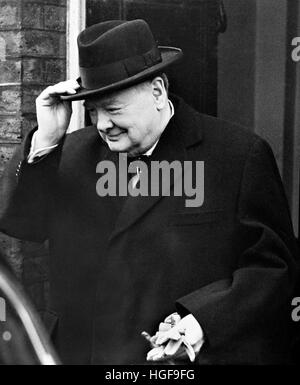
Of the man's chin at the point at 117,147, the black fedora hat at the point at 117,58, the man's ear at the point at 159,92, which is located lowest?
the man's chin at the point at 117,147

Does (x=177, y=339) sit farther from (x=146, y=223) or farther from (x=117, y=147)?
(x=117, y=147)

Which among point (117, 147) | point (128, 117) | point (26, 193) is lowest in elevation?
point (26, 193)

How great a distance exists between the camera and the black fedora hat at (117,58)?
284cm

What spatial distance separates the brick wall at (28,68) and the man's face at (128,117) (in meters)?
0.35

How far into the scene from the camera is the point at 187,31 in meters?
3.12

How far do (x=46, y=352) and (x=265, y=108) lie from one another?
52.9 inches

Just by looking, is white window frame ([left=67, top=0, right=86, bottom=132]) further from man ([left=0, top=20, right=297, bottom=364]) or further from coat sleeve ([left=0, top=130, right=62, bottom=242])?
coat sleeve ([left=0, top=130, right=62, bottom=242])

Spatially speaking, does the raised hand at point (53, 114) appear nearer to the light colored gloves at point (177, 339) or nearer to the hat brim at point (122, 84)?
the hat brim at point (122, 84)

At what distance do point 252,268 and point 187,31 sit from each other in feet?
3.25

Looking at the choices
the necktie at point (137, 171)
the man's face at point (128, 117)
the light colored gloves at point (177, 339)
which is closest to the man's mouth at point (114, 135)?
the man's face at point (128, 117)

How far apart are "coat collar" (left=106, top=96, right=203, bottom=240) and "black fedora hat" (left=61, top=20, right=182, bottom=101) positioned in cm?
21

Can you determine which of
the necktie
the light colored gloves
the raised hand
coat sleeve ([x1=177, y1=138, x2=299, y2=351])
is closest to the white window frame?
the raised hand

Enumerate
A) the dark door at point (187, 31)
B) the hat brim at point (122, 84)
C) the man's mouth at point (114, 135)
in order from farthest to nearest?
the dark door at point (187, 31) < the man's mouth at point (114, 135) < the hat brim at point (122, 84)

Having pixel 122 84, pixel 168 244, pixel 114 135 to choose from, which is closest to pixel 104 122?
pixel 114 135
